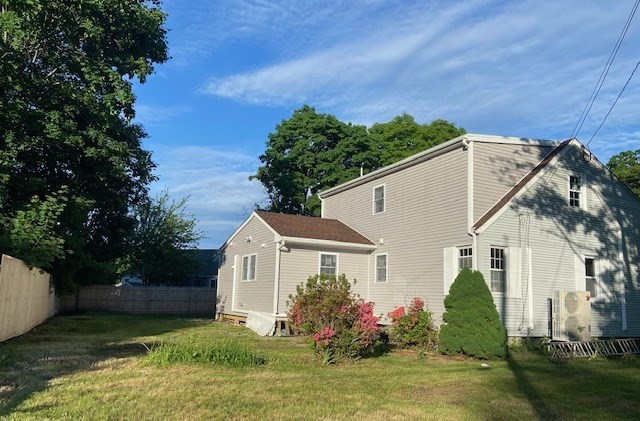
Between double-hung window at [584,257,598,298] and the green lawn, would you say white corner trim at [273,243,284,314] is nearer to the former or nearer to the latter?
the green lawn

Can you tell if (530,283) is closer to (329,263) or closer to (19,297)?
(329,263)

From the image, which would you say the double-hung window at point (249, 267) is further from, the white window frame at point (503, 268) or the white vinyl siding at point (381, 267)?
the white window frame at point (503, 268)

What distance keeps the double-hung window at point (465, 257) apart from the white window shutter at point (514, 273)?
0.99 metres

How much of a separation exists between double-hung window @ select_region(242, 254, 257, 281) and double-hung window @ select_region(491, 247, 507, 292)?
30.9 feet

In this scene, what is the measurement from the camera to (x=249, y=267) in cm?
2055

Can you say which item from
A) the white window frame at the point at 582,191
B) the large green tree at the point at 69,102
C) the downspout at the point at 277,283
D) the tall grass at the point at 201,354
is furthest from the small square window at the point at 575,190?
the large green tree at the point at 69,102

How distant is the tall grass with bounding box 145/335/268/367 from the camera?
941 cm

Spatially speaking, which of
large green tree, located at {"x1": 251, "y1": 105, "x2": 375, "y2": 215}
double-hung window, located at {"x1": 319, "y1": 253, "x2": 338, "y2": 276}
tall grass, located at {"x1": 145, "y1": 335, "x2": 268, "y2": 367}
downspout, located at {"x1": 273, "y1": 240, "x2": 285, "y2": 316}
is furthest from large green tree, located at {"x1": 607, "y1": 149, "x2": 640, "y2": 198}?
tall grass, located at {"x1": 145, "y1": 335, "x2": 268, "y2": 367}

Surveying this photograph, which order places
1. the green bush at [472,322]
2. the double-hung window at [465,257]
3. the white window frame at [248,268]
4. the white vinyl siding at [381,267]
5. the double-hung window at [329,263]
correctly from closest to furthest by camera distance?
the green bush at [472,322] → the double-hung window at [465,257] → the white vinyl siding at [381,267] → the double-hung window at [329,263] → the white window frame at [248,268]

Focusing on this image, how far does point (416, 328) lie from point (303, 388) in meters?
6.35

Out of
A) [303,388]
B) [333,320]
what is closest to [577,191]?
[333,320]

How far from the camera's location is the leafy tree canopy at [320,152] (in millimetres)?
33781

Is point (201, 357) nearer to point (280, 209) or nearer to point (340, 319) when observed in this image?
point (340, 319)

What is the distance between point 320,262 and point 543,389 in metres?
10.5
